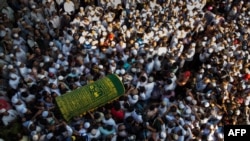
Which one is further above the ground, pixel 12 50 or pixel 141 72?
pixel 12 50

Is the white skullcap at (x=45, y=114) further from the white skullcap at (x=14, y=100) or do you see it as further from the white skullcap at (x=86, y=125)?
the white skullcap at (x=86, y=125)

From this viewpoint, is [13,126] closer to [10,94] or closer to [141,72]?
[10,94]

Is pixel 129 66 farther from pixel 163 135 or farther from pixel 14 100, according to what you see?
pixel 14 100

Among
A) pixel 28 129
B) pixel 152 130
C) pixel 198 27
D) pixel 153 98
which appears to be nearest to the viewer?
pixel 28 129

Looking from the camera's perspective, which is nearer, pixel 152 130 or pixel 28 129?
pixel 28 129

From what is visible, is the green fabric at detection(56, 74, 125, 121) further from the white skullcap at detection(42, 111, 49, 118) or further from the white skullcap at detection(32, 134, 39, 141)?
the white skullcap at detection(32, 134, 39, 141)

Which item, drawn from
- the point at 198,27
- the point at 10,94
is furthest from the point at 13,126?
the point at 198,27

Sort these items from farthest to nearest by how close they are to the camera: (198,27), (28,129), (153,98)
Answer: (198,27) < (153,98) < (28,129)

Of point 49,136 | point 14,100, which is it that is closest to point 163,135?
point 49,136

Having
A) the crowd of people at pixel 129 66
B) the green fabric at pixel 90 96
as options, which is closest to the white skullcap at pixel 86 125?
the crowd of people at pixel 129 66
